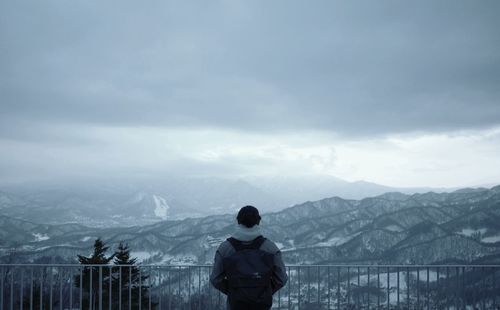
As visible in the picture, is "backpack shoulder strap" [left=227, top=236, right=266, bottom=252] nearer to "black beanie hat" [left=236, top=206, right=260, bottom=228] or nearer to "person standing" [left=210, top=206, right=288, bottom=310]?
"person standing" [left=210, top=206, right=288, bottom=310]

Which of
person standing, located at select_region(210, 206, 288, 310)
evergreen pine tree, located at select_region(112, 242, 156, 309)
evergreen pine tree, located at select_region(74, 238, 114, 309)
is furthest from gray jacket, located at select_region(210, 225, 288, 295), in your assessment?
evergreen pine tree, located at select_region(74, 238, 114, 309)

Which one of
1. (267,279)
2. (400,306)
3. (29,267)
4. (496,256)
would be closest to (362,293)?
(400,306)

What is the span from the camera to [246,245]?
6047 millimetres

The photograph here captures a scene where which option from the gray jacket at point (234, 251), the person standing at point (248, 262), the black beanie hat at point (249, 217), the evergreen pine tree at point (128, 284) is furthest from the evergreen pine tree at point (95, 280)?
the black beanie hat at point (249, 217)

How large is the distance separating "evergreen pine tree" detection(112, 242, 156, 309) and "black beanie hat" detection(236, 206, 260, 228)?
435 centimetres

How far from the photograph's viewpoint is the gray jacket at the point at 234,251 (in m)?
6.06

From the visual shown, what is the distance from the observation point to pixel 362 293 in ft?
38.1

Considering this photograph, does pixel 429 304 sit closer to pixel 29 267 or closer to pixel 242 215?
pixel 242 215

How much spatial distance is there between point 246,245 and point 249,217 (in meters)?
0.37

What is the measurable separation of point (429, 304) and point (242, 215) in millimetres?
6525

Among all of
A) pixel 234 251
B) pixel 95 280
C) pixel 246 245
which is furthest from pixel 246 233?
pixel 95 280

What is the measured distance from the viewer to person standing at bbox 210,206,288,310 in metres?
6.02

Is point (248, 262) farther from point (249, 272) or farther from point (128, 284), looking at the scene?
point (128, 284)

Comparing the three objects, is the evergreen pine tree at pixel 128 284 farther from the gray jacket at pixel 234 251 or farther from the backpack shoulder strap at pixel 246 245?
the backpack shoulder strap at pixel 246 245
